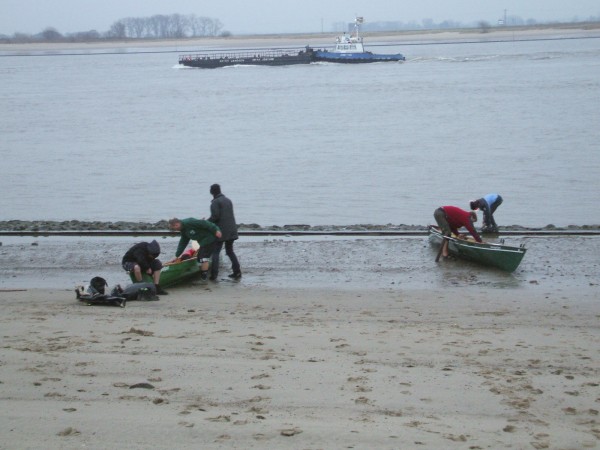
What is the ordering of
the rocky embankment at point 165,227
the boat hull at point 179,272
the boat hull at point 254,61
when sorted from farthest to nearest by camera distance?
1. the boat hull at point 254,61
2. the rocky embankment at point 165,227
3. the boat hull at point 179,272

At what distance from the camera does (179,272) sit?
13.1m

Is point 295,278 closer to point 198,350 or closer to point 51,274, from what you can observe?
point 51,274

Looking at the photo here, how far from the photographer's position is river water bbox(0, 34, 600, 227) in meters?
23.7

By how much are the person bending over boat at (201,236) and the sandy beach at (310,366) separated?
42cm

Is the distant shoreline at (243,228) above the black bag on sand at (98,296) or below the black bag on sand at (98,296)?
below

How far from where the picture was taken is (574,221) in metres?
20.7

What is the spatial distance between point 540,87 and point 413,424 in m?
65.9

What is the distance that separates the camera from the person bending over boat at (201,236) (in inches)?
521

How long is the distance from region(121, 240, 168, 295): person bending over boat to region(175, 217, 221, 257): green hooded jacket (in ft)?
2.87

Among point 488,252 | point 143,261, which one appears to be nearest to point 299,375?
point 143,261

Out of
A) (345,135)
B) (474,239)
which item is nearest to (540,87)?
(345,135)

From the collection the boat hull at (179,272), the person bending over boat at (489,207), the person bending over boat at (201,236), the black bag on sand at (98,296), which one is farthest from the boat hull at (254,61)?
the black bag on sand at (98,296)

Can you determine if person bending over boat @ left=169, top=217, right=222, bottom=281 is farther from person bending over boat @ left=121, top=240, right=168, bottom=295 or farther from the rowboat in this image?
the rowboat

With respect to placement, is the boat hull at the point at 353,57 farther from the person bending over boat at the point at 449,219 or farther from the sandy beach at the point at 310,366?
the sandy beach at the point at 310,366
